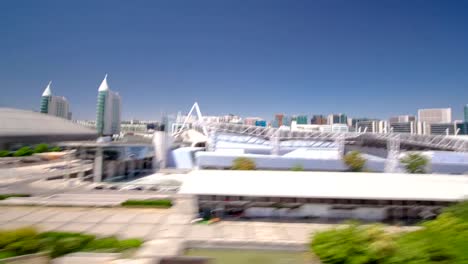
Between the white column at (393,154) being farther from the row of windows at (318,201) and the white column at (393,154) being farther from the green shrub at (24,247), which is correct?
the green shrub at (24,247)

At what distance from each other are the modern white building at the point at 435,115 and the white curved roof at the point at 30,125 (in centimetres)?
14573

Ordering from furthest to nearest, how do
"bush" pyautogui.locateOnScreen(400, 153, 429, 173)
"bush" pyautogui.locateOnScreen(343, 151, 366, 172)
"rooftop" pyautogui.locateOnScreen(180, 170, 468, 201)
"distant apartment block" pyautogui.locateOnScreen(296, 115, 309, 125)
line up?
"distant apartment block" pyautogui.locateOnScreen(296, 115, 309, 125)
"bush" pyautogui.locateOnScreen(343, 151, 366, 172)
"bush" pyautogui.locateOnScreen(400, 153, 429, 173)
"rooftop" pyautogui.locateOnScreen(180, 170, 468, 201)

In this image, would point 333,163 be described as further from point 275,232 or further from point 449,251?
point 449,251

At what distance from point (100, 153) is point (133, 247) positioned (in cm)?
1857

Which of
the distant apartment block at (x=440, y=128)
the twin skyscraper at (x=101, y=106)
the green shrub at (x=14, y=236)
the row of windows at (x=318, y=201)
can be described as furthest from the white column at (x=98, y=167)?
the distant apartment block at (x=440, y=128)

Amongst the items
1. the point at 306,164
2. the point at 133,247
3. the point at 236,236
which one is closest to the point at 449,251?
the point at 236,236

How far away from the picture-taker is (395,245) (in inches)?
255

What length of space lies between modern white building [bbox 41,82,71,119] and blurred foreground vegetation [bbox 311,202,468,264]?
12607 cm

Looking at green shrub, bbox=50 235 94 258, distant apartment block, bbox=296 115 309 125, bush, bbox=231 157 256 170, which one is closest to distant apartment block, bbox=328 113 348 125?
distant apartment block, bbox=296 115 309 125

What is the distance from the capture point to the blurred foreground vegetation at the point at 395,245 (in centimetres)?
584

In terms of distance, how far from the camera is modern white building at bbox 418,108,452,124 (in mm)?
126000

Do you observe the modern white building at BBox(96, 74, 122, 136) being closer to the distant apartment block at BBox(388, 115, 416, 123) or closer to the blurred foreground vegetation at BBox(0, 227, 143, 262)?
the blurred foreground vegetation at BBox(0, 227, 143, 262)

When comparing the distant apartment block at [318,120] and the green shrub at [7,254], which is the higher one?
the distant apartment block at [318,120]

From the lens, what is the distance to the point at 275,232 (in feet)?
34.7
